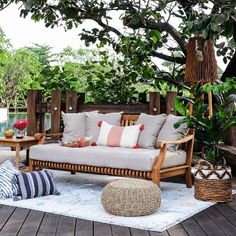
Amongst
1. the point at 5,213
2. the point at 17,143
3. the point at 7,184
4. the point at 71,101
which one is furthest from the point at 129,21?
the point at 5,213

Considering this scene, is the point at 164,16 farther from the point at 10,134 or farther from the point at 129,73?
the point at 10,134

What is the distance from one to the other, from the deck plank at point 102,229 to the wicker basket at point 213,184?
4.20 ft

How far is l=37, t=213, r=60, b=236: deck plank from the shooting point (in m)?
3.28

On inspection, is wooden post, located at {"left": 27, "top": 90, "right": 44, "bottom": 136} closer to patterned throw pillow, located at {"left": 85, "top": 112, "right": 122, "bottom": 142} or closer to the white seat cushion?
patterned throw pillow, located at {"left": 85, "top": 112, "right": 122, "bottom": 142}

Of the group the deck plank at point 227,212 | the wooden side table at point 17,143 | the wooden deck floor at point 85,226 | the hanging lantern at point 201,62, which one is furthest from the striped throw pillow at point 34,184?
the hanging lantern at point 201,62

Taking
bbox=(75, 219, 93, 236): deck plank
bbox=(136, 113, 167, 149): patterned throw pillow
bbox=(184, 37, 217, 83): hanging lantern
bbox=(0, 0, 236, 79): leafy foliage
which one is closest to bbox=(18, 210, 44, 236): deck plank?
bbox=(75, 219, 93, 236): deck plank

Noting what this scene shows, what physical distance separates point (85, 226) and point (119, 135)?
2054mm

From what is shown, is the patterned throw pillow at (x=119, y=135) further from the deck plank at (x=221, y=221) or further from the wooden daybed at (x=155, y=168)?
the deck plank at (x=221, y=221)

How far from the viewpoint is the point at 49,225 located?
3490 millimetres

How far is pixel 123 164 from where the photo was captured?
185 inches

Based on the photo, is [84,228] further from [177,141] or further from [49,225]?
[177,141]

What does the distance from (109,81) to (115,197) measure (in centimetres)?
373

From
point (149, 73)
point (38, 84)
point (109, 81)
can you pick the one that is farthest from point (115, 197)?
point (38, 84)

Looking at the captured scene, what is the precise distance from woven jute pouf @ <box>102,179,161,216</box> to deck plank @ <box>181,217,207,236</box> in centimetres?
32
